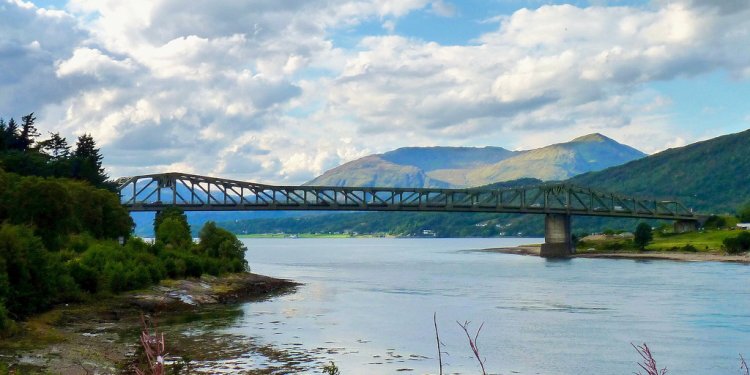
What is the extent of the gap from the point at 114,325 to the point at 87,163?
84172mm

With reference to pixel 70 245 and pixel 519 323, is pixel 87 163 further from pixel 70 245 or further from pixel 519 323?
pixel 519 323

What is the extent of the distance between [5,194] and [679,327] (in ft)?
221

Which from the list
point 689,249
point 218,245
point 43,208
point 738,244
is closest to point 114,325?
point 43,208

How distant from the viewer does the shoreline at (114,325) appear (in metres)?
37.5

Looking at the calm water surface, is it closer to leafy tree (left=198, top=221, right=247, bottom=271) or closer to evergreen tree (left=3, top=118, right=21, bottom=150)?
leafy tree (left=198, top=221, right=247, bottom=271)

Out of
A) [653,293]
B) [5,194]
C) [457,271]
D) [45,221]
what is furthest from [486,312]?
[457,271]

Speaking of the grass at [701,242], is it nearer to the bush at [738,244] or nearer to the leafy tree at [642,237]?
the leafy tree at [642,237]

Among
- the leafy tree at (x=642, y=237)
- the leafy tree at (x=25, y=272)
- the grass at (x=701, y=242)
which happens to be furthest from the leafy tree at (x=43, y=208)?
the leafy tree at (x=642, y=237)

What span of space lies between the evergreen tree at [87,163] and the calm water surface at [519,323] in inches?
1848

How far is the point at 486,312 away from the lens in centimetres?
7044

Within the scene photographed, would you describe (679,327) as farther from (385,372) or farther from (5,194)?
(5,194)

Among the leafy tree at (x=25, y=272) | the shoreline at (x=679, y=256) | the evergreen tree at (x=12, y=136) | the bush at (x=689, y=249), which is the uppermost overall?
the evergreen tree at (x=12, y=136)

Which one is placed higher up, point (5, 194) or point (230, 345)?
point (5, 194)

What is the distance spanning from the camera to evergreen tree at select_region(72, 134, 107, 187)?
13188 centimetres
